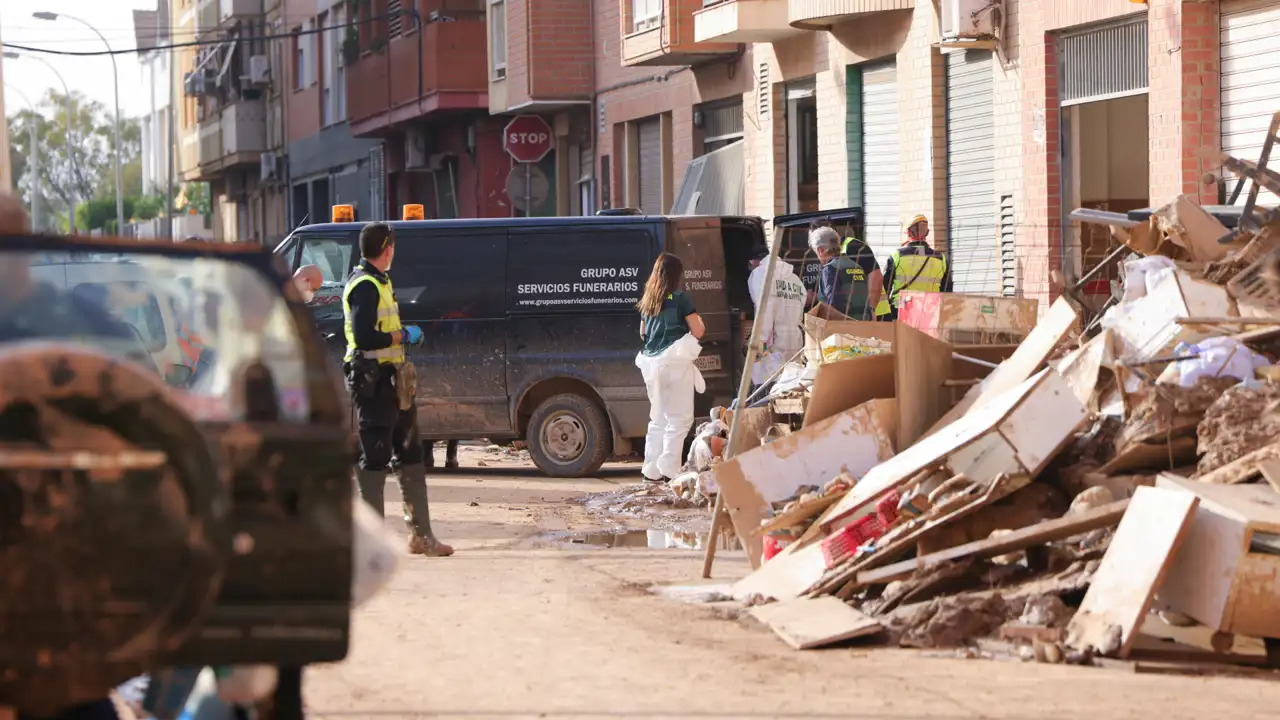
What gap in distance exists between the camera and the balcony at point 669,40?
25.7 metres

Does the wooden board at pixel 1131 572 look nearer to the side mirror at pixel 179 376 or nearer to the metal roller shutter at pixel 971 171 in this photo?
the side mirror at pixel 179 376

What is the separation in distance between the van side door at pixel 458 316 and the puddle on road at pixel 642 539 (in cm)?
351

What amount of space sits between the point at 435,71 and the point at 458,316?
2072cm

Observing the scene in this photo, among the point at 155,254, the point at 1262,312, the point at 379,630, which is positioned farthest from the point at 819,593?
the point at 155,254

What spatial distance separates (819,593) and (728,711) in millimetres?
2129

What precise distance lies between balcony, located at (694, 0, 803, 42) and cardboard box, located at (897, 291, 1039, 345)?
10856mm

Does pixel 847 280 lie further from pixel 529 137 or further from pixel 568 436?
pixel 529 137

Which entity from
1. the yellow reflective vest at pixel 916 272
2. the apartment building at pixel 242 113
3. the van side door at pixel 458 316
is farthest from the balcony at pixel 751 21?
the apartment building at pixel 242 113

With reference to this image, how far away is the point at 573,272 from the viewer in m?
15.9

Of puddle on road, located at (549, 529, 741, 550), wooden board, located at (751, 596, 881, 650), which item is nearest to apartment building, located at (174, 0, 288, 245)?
puddle on road, located at (549, 529, 741, 550)

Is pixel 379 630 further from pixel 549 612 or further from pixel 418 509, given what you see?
pixel 418 509

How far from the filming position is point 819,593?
8.95 m

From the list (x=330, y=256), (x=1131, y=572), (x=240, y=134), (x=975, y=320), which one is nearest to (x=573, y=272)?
(x=330, y=256)

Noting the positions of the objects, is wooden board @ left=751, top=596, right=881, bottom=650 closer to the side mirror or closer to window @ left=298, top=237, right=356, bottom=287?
the side mirror
